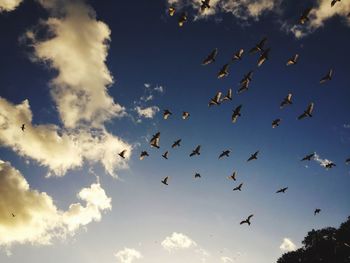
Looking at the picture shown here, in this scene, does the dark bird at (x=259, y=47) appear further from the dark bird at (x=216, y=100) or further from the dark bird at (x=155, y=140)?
the dark bird at (x=155, y=140)

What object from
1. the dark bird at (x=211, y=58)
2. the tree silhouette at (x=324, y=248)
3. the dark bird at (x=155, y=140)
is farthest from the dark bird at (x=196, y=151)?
the tree silhouette at (x=324, y=248)

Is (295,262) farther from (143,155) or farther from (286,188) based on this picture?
(143,155)

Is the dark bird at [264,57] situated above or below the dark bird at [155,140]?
above

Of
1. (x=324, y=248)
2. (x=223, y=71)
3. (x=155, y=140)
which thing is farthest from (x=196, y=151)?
(x=324, y=248)

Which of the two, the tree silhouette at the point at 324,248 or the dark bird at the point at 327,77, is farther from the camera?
the tree silhouette at the point at 324,248

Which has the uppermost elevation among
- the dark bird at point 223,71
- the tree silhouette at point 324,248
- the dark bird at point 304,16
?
the dark bird at point 304,16

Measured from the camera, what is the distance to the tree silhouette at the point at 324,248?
4891 cm

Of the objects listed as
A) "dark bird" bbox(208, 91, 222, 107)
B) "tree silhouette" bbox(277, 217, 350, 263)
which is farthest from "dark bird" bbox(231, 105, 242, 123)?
"tree silhouette" bbox(277, 217, 350, 263)

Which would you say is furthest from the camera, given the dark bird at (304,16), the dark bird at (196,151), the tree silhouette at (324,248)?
the tree silhouette at (324,248)

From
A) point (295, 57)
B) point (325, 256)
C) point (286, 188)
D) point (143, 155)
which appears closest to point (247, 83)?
point (295, 57)

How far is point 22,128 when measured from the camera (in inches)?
956

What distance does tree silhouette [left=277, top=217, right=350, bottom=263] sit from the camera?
48.9m

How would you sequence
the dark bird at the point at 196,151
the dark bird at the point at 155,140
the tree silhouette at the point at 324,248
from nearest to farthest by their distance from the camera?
the dark bird at the point at 155,140, the dark bird at the point at 196,151, the tree silhouette at the point at 324,248

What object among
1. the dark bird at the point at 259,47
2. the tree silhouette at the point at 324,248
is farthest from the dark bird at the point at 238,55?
the tree silhouette at the point at 324,248
